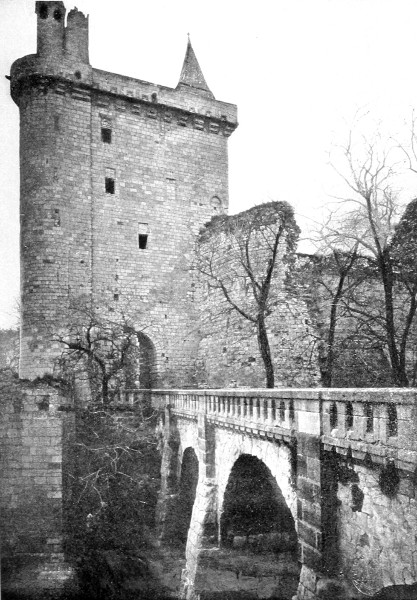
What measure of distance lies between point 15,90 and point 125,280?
9.16m

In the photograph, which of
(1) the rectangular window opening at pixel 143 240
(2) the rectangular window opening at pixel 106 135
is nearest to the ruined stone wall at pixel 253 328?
(1) the rectangular window opening at pixel 143 240

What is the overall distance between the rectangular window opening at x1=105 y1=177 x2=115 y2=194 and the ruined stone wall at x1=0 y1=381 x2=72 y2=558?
11.9 metres

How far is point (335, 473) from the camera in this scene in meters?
6.02

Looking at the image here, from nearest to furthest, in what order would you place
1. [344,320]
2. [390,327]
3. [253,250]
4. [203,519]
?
[203,519]
[390,327]
[344,320]
[253,250]

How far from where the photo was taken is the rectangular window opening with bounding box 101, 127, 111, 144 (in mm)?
Result: 21844

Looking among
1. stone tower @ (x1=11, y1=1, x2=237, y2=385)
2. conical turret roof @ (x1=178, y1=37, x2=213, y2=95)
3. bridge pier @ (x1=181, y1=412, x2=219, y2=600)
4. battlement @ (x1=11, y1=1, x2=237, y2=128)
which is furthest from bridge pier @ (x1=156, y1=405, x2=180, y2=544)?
conical turret roof @ (x1=178, y1=37, x2=213, y2=95)

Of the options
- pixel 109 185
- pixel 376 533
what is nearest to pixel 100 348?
pixel 109 185

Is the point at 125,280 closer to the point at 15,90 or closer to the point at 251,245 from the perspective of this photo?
the point at 251,245

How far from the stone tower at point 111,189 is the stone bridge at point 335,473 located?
12.0 metres

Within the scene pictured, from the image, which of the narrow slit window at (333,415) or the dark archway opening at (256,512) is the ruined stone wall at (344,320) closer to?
the dark archway opening at (256,512)

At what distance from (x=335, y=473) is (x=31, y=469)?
779 centimetres

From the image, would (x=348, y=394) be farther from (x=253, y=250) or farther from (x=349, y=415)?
(x=253, y=250)

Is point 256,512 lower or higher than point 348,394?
lower

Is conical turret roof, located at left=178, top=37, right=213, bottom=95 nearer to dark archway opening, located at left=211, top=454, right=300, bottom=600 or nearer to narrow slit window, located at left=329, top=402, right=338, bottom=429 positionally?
dark archway opening, located at left=211, top=454, right=300, bottom=600
